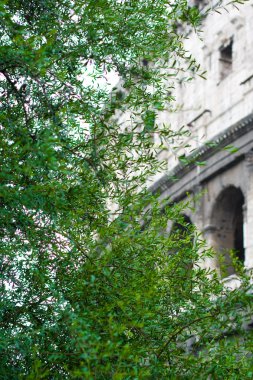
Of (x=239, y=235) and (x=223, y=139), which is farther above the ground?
(x=223, y=139)

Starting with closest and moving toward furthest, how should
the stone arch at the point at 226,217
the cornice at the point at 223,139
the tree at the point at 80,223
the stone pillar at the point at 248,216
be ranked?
1. the tree at the point at 80,223
2. the stone pillar at the point at 248,216
3. the cornice at the point at 223,139
4. the stone arch at the point at 226,217

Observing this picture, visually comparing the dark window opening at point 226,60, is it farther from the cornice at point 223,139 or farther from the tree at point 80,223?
the tree at point 80,223

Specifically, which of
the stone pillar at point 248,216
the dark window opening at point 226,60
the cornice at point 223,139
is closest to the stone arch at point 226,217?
the cornice at point 223,139

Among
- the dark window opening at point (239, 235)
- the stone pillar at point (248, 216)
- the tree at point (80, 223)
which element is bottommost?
the tree at point (80, 223)

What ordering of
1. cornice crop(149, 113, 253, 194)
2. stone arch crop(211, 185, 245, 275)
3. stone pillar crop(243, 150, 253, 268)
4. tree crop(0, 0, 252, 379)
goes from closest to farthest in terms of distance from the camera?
tree crop(0, 0, 252, 379), stone pillar crop(243, 150, 253, 268), cornice crop(149, 113, 253, 194), stone arch crop(211, 185, 245, 275)

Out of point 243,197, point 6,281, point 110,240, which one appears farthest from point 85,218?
point 243,197

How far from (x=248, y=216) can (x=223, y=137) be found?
7.49 feet

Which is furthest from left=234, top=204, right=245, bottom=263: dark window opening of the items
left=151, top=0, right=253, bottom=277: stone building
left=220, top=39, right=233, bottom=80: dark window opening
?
left=220, top=39, right=233, bottom=80: dark window opening

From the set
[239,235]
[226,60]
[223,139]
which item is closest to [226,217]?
[239,235]

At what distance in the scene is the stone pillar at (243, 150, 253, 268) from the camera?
1722 centimetres

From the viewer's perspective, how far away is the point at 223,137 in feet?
62.0

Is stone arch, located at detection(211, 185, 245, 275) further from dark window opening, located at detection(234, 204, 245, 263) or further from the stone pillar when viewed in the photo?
the stone pillar

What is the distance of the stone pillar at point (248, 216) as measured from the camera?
1722cm

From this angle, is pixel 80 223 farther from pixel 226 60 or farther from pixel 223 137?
pixel 226 60
